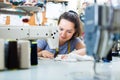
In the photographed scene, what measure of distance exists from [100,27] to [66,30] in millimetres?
1656

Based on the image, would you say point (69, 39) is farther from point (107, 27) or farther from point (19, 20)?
point (107, 27)

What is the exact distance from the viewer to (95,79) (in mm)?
999

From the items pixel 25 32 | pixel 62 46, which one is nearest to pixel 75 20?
pixel 62 46

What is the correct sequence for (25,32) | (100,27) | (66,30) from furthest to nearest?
(66,30) < (25,32) < (100,27)

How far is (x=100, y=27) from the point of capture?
32.4 inches

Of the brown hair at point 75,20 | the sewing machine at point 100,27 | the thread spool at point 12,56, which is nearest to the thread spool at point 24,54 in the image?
the thread spool at point 12,56

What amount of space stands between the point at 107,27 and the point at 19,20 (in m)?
2.64

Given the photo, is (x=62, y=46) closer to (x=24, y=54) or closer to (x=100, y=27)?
(x=24, y=54)

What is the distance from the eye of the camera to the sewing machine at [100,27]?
0.81 metres

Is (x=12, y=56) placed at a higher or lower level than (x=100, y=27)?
lower

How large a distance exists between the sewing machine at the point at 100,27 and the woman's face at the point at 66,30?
153cm

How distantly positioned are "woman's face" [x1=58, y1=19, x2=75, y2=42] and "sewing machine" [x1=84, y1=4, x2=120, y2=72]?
153 centimetres

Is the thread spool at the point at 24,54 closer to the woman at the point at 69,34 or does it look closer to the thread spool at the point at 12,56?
the thread spool at the point at 12,56

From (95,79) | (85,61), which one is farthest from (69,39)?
(95,79)
